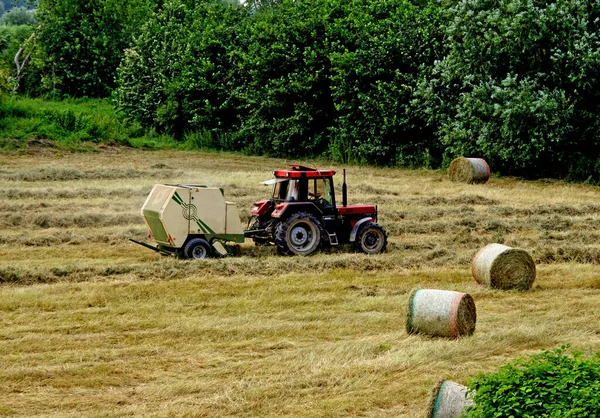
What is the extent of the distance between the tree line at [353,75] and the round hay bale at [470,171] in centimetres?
90

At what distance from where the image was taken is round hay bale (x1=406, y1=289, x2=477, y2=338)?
11.7 metres

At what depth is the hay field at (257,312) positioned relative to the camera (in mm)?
9969

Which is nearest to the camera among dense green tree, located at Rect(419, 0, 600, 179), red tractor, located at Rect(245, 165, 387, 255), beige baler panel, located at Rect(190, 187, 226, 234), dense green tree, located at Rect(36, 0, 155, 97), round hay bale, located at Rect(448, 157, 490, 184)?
beige baler panel, located at Rect(190, 187, 226, 234)

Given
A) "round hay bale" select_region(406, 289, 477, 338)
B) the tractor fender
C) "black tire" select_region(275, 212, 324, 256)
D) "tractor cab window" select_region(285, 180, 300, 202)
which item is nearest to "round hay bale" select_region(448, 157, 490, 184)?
the tractor fender

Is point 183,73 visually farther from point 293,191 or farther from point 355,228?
point 355,228

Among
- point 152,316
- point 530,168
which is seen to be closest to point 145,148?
point 530,168

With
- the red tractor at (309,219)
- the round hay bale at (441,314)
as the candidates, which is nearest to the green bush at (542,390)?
the round hay bale at (441,314)

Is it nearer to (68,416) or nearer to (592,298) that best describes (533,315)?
(592,298)

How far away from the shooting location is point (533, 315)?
13.4 metres

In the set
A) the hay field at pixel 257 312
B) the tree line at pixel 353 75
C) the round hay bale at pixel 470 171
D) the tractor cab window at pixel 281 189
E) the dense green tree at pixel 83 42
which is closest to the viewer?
the hay field at pixel 257 312

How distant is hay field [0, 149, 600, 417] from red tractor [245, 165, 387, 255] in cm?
46

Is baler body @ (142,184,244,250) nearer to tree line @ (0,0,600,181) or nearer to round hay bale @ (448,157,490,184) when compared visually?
round hay bale @ (448,157,490,184)

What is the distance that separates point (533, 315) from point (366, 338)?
8.89 feet

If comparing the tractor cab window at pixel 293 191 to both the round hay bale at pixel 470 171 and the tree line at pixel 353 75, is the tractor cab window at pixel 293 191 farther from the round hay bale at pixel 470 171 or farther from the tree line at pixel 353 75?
the tree line at pixel 353 75
